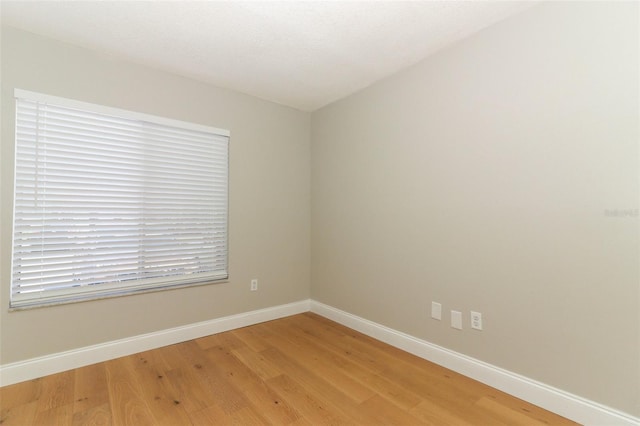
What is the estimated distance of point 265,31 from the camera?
81.5 inches

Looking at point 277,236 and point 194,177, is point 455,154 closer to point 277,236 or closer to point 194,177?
point 277,236

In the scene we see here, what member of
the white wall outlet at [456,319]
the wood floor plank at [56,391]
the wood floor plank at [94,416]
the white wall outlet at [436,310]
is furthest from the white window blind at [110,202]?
the white wall outlet at [456,319]

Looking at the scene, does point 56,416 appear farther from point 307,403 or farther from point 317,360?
point 317,360

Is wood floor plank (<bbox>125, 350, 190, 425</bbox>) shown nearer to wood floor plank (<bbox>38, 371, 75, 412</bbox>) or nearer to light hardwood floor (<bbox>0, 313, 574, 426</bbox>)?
light hardwood floor (<bbox>0, 313, 574, 426</bbox>)

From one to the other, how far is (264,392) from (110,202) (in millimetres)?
1929

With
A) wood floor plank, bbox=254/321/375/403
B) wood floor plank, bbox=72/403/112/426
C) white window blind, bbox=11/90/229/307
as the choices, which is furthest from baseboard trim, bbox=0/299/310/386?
wood floor plank, bbox=72/403/112/426

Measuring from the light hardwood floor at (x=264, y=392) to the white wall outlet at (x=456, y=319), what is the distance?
0.35 meters

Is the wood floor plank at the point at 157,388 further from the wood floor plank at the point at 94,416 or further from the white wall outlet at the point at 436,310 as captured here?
the white wall outlet at the point at 436,310

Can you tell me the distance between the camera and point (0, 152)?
6.51ft

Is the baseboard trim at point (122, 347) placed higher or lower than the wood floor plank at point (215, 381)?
higher

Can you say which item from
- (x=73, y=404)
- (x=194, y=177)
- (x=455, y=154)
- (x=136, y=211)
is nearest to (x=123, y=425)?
(x=73, y=404)

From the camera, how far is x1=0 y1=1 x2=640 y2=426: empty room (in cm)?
163

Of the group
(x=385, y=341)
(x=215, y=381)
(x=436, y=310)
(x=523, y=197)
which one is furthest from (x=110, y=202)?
(x=523, y=197)

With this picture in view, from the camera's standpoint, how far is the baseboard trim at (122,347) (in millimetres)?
2012
